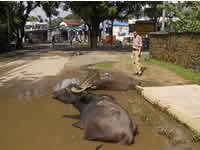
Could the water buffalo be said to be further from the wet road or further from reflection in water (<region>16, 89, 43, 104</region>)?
reflection in water (<region>16, 89, 43, 104</region>)

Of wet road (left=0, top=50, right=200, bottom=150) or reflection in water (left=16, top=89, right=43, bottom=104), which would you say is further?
reflection in water (left=16, top=89, right=43, bottom=104)

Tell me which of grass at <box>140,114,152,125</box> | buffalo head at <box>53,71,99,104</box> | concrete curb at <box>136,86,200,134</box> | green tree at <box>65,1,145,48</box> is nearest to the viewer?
concrete curb at <box>136,86,200,134</box>

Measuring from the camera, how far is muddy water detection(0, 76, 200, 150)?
378 cm

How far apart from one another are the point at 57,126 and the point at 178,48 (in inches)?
362

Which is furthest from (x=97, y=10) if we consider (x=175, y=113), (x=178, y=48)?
(x=175, y=113)

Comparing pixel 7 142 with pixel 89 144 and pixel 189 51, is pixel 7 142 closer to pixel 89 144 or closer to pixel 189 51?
pixel 89 144

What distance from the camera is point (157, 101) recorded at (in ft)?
19.4

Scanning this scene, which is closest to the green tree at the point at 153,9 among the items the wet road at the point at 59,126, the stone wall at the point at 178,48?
the stone wall at the point at 178,48

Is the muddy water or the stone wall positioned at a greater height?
the stone wall

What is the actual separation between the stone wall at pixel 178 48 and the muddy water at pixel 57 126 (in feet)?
16.2

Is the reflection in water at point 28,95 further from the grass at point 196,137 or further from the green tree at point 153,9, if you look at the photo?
the green tree at point 153,9

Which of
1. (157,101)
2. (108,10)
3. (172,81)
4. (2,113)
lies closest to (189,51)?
(172,81)

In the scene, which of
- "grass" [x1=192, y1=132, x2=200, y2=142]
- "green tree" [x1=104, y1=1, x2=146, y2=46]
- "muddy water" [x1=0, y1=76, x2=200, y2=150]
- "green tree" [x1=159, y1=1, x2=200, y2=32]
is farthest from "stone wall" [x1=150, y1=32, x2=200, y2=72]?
"green tree" [x1=104, y1=1, x2=146, y2=46]

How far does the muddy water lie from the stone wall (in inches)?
195
